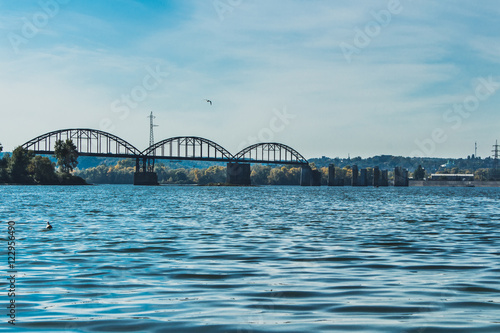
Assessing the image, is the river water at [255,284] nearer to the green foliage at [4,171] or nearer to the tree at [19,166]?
the tree at [19,166]

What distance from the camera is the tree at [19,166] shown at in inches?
7515

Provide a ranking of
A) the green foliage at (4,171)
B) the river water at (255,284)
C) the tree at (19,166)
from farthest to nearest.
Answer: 1. the green foliage at (4,171)
2. the tree at (19,166)
3. the river water at (255,284)

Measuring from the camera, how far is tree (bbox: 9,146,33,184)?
191m

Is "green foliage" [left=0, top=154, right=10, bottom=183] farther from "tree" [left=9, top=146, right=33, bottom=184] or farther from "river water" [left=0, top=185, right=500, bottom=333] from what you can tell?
"river water" [left=0, top=185, right=500, bottom=333]

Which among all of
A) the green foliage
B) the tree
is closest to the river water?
the tree

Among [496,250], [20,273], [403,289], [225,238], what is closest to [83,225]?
[225,238]

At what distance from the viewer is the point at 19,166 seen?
19312 centimetres

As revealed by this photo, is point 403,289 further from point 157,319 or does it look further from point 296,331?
point 157,319

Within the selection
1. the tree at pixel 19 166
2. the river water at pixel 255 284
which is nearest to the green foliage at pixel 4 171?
the tree at pixel 19 166

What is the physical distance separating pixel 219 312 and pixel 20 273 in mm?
8156

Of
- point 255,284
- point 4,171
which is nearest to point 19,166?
point 4,171

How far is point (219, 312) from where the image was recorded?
1242cm

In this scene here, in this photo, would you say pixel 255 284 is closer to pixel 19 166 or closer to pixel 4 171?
pixel 19 166

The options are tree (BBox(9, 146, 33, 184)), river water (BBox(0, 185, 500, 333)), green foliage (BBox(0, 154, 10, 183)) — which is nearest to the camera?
river water (BBox(0, 185, 500, 333))
